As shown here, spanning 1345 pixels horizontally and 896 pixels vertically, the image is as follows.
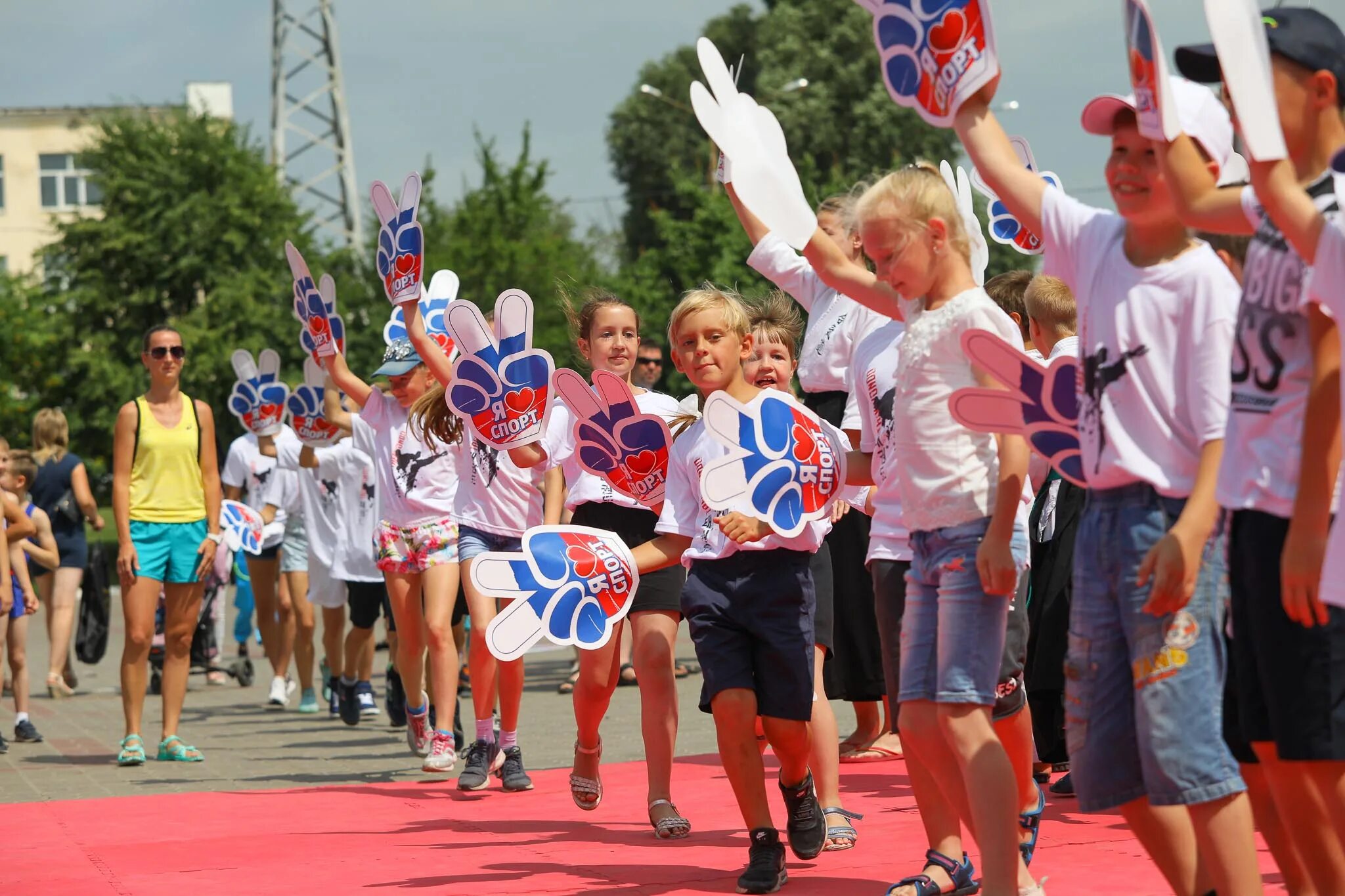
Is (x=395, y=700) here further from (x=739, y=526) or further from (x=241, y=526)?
(x=739, y=526)

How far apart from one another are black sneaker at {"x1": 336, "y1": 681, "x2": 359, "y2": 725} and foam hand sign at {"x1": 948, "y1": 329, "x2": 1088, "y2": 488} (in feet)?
24.1

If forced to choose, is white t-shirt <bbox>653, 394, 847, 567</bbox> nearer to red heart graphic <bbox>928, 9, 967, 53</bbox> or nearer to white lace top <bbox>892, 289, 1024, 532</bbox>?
white lace top <bbox>892, 289, 1024, 532</bbox>

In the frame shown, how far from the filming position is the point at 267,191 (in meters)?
40.0

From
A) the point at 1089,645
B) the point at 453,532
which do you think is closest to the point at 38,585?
the point at 453,532

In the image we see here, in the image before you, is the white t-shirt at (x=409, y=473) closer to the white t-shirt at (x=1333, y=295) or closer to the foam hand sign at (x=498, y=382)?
the foam hand sign at (x=498, y=382)

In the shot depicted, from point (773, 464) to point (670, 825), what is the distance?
1.68 meters

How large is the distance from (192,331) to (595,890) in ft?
113

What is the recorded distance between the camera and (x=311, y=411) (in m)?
11.0

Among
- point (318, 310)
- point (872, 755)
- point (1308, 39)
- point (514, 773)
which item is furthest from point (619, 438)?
point (318, 310)

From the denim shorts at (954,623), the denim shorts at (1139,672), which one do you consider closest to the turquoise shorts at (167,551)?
the denim shorts at (954,623)

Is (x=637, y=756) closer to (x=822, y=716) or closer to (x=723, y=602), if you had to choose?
(x=822, y=716)

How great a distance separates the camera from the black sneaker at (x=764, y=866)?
199 inches

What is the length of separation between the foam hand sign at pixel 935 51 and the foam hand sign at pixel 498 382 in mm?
3151

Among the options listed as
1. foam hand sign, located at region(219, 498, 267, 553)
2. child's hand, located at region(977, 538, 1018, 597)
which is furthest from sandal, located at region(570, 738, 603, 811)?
foam hand sign, located at region(219, 498, 267, 553)
